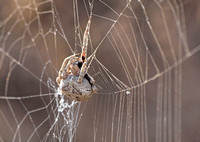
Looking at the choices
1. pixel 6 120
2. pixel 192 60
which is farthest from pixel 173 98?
pixel 6 120

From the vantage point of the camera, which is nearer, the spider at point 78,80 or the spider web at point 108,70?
the spider at point 78,80

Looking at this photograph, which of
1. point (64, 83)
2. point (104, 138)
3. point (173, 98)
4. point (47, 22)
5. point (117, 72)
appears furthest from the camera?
point (47, 22)

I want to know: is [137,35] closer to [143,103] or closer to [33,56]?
[143,103]

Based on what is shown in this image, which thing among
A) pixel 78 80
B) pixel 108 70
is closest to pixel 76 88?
pixel 78 80

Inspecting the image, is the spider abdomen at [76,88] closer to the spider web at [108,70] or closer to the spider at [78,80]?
the spider at [78,80]

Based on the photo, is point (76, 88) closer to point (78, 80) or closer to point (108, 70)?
point (78, 80)

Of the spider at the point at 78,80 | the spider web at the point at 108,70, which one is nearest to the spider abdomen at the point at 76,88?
the spider at the point at 78,80

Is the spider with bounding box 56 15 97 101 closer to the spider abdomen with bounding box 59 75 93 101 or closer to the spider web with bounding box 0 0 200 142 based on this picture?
the spider abdomen with bounding box 59 75 93 101
